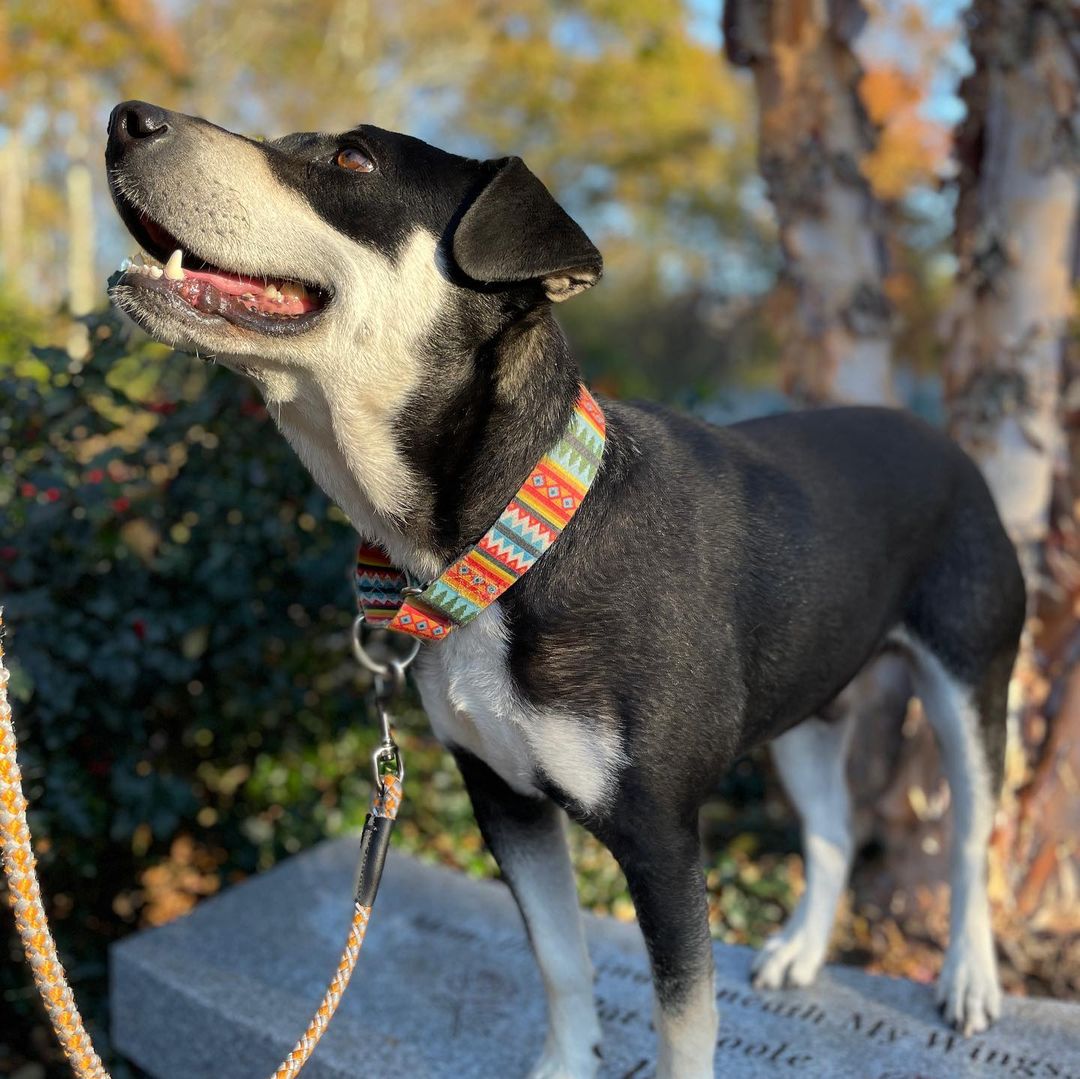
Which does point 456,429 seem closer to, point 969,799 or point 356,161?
point 356,161

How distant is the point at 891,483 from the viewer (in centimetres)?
293

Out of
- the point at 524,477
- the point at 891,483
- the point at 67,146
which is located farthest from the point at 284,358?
the point at 67,146

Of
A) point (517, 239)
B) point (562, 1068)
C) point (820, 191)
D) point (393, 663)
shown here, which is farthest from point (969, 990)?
point (820, 191)

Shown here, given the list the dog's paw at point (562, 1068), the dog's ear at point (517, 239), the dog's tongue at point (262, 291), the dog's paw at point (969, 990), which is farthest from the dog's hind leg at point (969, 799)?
the dog's tongue at point (262, 291)

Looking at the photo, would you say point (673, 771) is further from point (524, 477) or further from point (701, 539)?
point (524, 477)

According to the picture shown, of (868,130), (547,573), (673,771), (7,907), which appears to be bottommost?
(7,907)

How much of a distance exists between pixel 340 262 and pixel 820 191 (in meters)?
2.90

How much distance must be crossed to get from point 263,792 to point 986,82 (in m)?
3.87

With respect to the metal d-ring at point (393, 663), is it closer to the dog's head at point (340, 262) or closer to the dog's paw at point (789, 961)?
the dog's head at point (340, 262)

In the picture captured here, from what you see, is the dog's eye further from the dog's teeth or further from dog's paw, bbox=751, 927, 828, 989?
dog's paw, bbox=751, 927, 828, 989

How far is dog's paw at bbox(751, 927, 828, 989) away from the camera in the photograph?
3275 mm

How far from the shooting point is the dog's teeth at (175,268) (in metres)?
2.04

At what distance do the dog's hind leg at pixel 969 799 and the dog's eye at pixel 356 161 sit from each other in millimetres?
1938

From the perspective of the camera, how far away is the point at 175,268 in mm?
2049
